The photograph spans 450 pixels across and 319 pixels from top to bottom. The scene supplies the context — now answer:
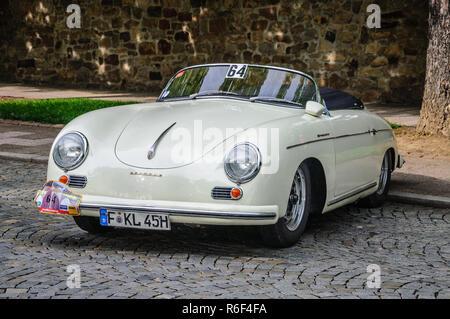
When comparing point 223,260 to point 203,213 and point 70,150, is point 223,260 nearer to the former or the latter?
point 203,213

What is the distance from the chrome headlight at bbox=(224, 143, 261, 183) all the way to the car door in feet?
3.80

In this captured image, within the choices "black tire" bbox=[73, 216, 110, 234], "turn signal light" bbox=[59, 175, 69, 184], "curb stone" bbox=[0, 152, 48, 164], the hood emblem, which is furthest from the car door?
"curb stone" bbox=[0, 152, 48, 164]

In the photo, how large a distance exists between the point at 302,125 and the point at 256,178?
79 cm

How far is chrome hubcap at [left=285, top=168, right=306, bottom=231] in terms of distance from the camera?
A: 18.5ft

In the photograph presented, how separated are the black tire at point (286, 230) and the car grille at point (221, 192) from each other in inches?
18.8

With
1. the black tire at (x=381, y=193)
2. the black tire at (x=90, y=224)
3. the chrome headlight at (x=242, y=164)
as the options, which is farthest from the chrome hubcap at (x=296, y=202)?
the black tire at (x=381, y=193)

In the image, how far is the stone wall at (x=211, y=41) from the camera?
633 inches

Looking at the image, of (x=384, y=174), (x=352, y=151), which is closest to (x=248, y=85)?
(x=352, y=151)

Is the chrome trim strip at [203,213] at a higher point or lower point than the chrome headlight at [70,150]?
lower

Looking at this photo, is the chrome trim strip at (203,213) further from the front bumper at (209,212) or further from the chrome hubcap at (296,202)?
the chrome hubcap at (296,202)

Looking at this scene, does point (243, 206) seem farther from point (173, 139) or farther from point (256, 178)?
point (173, 139)

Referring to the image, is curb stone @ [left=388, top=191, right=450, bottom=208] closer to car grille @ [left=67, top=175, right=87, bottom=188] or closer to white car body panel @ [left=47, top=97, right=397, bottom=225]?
white car body panel @ [left=47, top=97, right=397, bottom=225]

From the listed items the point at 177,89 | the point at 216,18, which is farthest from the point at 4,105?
the point at 177,89

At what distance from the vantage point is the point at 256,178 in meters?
5.14
